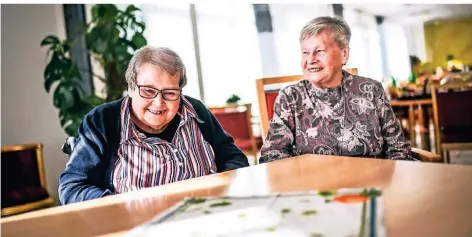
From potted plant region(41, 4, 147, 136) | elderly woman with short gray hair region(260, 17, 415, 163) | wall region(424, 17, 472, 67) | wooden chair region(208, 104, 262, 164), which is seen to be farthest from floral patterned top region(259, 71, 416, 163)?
potted plant region(41, 4, 147, 136)

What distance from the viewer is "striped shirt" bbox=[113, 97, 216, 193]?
4.91 ft

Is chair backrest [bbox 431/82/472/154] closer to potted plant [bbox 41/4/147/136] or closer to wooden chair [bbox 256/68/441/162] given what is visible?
wooden chair [bbox 256/68/441/162]

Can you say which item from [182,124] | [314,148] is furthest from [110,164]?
[314,148]

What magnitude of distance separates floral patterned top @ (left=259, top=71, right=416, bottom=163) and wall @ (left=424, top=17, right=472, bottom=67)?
0.89 metres

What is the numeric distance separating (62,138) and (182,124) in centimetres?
265

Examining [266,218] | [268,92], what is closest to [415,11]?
[268,92]

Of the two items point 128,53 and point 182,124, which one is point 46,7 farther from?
point 182,124

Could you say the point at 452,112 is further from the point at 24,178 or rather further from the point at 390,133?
the point at 24,178

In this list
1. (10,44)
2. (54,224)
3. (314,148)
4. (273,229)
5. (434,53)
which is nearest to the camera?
(273,229)

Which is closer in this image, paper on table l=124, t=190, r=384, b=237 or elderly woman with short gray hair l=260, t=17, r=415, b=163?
paper on table l=124, t=190, r=384, b=237

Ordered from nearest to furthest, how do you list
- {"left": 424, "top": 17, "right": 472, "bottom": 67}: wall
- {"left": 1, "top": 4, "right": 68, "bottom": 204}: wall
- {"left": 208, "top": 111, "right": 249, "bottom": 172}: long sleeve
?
{"left": 208, "top": 111, "right": 249, "bottom": 172}: long sleeve, {"left": 424, "top": 17, "right": 472, "bottom": 67}: wall, {"left": 1, "top": 4, "right": 68, "bottom": 204}: wall

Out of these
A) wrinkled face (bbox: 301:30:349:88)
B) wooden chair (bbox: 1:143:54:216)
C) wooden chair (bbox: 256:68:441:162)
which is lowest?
wooden chair (bbox: 1:143:54:216)

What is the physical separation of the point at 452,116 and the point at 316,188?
1.88 meters

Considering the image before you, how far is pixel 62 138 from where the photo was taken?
3920 mm
